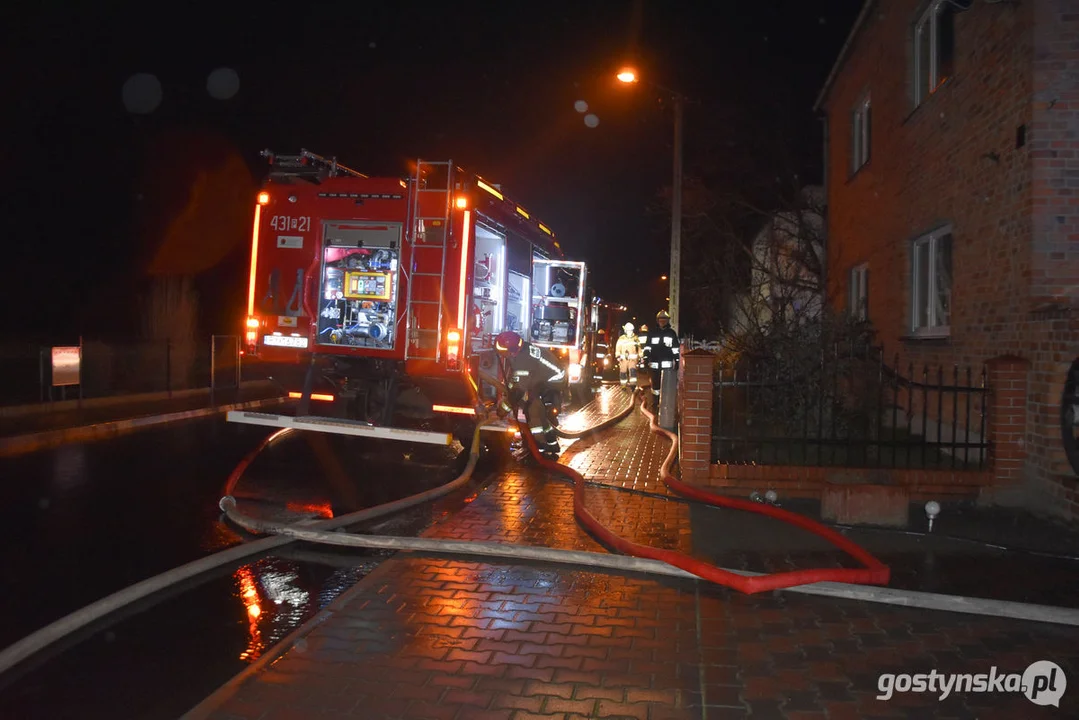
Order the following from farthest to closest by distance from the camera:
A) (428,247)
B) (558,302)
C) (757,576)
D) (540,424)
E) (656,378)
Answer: (558,302) < (656,378) < (540,424) < (428,247) < (757,576)

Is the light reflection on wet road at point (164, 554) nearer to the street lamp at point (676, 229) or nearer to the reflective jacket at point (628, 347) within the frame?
the street lamp at point (676, 229)

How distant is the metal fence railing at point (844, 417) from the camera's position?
26.4ft

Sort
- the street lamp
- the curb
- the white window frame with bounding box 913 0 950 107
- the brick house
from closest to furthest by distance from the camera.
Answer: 1. the brick house
2. the white window frame with bounding box 913 0 950 107
3. the curb
4. the street lamp

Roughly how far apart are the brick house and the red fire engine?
16.6 feet

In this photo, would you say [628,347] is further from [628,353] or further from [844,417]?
[844,417]

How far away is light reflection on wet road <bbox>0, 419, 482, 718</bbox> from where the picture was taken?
4074mm

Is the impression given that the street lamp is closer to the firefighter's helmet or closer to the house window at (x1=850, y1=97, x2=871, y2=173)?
the house window at (x1=850, y1=97, x2=871, y2=173)

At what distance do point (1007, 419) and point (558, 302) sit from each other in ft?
25.1

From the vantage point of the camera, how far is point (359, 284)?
9594mm

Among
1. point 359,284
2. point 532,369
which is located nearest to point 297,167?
point 359,284

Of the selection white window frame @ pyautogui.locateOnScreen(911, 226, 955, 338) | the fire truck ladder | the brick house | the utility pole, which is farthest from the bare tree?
the fire truck ladder

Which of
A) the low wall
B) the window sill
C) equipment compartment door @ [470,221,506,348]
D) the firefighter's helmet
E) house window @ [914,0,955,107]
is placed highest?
house window @ [914,0,955,107]

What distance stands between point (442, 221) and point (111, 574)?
488cm

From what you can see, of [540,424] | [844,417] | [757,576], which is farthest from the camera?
[540,424]
